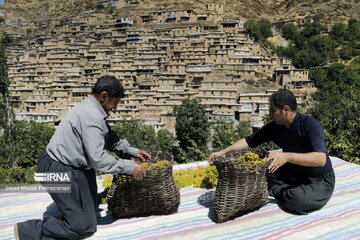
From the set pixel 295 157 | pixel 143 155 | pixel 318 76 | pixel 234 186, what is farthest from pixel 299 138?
pixel 318 76

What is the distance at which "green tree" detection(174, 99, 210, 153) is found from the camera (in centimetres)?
2547

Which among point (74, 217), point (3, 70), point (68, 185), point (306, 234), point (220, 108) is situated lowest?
point (220, 108)

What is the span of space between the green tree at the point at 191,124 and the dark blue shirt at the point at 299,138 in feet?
69.2

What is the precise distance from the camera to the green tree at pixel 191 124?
2547cm

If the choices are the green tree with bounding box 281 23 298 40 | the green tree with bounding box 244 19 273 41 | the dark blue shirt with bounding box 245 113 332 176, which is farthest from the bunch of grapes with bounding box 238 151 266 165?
the green tree with bounding box 281 23 298 40

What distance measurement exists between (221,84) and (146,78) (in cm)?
797

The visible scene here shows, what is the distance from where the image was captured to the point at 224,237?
129 inches

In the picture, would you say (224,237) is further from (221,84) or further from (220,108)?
(221,84)

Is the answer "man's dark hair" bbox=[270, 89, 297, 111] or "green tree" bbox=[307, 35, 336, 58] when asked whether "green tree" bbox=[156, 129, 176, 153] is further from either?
"green tree" bbox=[307, 35, 336, 58]

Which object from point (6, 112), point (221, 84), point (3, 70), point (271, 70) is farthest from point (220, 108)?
point (3, 70)

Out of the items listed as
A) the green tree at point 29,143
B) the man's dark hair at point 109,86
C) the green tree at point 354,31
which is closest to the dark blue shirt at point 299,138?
the man's dark hair at point 109,86

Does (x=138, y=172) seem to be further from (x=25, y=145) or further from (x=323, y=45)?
(x=323, y=45)

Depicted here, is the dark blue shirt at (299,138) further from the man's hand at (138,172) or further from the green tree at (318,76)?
the green tree at (318,76)

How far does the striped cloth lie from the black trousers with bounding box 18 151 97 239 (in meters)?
0.21
